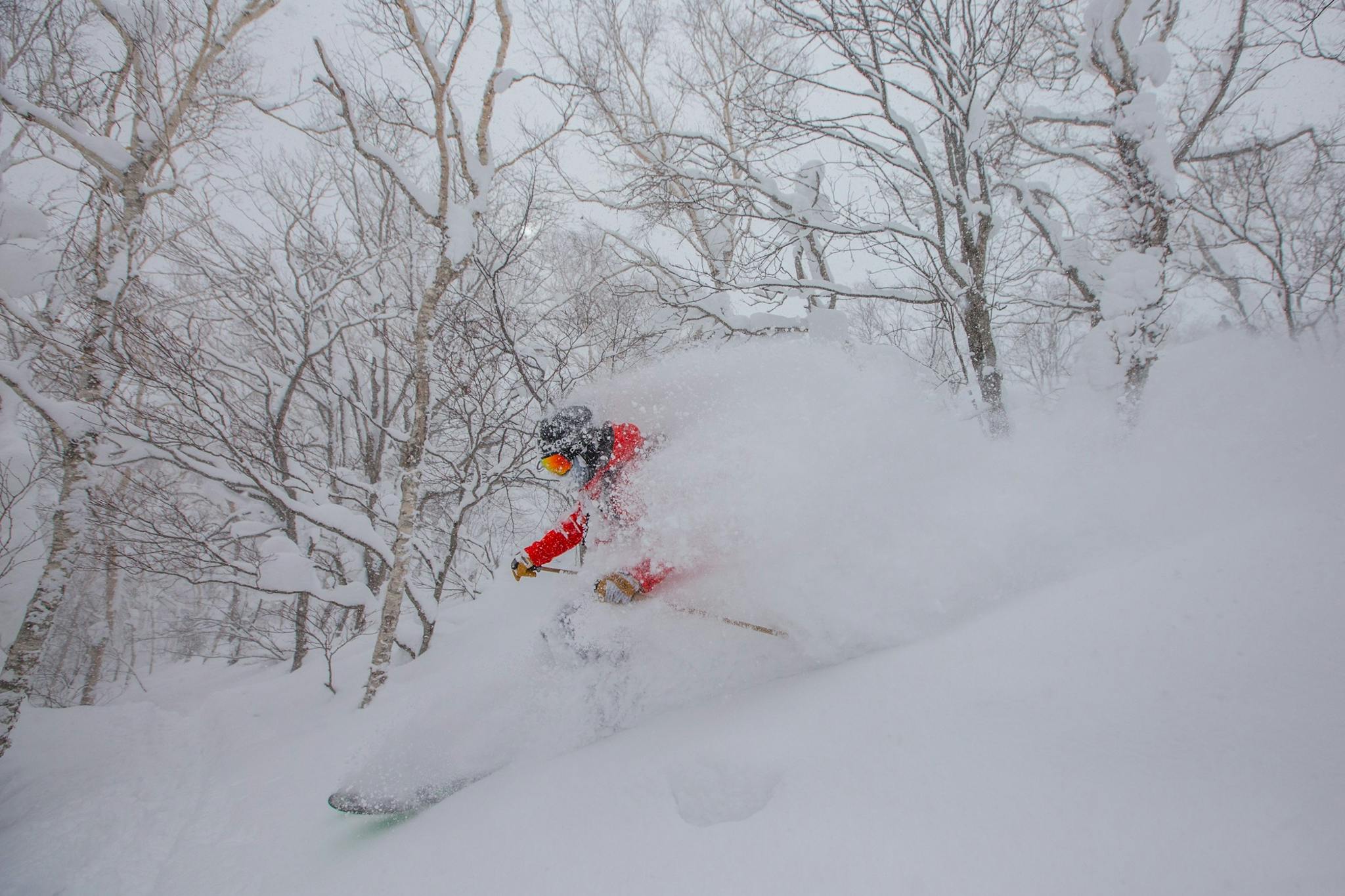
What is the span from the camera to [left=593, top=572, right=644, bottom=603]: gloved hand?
8.72ft

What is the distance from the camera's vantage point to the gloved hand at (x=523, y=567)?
3.16 m

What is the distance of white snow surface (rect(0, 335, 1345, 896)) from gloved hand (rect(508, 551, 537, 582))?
0.88ft

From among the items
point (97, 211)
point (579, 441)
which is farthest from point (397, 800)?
point (97, 211)

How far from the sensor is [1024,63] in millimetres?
5039

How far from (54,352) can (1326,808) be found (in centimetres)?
907

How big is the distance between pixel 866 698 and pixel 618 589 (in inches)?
53.0

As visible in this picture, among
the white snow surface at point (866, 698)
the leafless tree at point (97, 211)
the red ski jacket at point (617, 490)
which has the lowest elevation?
the white snow surface at point (866, 698)

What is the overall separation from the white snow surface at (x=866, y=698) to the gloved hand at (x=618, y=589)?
98 millimetres

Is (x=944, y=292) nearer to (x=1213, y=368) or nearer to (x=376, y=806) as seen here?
(x=1213, y=368)

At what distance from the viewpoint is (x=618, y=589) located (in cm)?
268

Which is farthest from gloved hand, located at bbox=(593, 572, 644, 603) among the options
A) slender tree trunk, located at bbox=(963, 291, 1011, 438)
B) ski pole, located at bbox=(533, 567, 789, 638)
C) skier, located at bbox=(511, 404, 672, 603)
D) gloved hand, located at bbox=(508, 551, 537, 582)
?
slender tree trunk, located at bbox=(963, 291, 1011, 438)

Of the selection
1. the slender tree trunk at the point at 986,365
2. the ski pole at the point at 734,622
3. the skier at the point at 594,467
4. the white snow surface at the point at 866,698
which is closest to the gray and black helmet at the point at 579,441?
the skier at the point at 594,467

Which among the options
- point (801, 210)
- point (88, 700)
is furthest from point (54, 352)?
point (88, 700)

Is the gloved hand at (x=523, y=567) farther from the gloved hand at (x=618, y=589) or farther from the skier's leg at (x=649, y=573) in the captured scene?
the skier's leg at (x=649, y=573)
